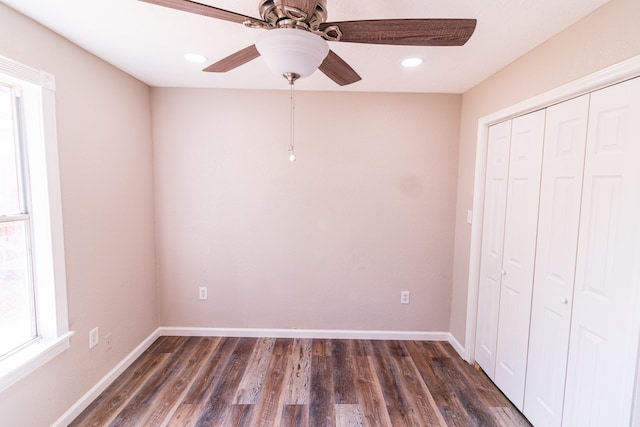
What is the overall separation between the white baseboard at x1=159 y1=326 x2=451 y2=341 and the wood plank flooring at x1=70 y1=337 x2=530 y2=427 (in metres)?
0.08

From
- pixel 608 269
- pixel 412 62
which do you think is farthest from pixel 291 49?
pixel 608 269

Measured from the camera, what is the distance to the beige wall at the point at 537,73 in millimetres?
1248

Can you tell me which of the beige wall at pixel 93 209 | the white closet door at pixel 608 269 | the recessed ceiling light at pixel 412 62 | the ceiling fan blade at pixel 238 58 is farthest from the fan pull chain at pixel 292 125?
the white closet door at pixel 608 269

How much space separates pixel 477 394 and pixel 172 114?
3.47 m

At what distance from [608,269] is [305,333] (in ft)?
7.65

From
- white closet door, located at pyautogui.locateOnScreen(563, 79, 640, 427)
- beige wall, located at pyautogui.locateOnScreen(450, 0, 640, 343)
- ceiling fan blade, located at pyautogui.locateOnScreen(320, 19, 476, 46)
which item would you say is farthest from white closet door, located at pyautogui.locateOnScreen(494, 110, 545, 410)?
ceiling fan blade, located at pyautogui.locateOnScreen(320, 19, 476, 46)

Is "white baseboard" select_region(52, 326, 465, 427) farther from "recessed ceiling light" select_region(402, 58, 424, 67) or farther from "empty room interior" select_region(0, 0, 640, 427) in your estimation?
"recessed ceiling light" select_region(402, 58, 424, 67)

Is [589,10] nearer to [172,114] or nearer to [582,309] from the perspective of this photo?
[582,309]

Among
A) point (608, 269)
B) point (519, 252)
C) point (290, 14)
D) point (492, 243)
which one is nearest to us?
point (290, 14)

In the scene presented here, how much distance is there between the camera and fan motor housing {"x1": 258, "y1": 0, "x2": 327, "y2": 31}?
0.93 m

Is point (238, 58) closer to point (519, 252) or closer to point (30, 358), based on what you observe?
point (30, 358)

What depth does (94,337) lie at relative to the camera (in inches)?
76.8

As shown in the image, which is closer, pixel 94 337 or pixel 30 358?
pixel 30 358

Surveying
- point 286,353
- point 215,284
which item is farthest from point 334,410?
point 215,284
